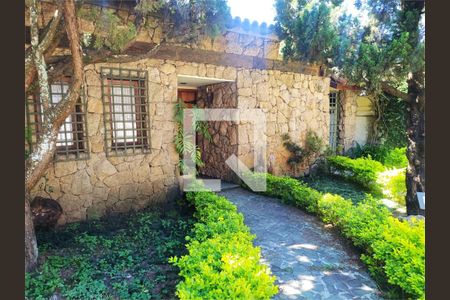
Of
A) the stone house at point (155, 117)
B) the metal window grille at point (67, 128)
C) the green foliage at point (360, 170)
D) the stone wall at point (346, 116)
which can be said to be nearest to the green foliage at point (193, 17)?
the stone house at point (155, 117)

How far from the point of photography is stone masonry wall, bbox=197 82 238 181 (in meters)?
7.17

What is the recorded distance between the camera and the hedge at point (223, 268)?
2.50m

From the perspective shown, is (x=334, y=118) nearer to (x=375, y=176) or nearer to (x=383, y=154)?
(x=383, y=154)

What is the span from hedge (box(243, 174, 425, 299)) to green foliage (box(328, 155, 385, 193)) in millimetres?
3369

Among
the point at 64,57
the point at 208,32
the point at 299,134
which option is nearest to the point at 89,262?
the point at 64,57

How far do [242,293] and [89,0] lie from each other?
4.98 m

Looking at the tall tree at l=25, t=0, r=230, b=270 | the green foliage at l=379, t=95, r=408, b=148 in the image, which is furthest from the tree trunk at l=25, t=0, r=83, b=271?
the green foliage at l=379, t=95, r=408, b=148

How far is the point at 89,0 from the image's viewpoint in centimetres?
470

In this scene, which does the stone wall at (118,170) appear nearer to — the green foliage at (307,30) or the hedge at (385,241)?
the green foliage at (307,30)

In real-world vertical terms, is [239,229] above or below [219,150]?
below

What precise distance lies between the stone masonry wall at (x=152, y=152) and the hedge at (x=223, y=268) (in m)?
2.26

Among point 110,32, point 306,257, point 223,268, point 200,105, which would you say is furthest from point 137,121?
point 306,257

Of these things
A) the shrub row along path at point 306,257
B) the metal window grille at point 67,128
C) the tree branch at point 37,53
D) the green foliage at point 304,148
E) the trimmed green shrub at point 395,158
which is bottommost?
the shrub row along path at point 306,257

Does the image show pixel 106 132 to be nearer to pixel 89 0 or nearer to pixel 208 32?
pixel 89 0
